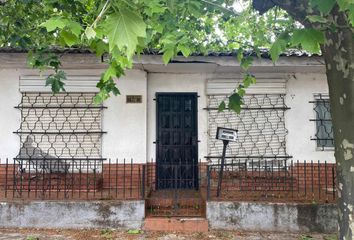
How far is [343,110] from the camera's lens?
366cm

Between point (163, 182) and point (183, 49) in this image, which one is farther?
point (163, 182)

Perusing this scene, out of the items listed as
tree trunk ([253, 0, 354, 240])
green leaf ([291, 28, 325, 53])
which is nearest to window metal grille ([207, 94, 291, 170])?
tree trunk ([253, 0, 354, 240])

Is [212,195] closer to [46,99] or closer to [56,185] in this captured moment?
[56,185]

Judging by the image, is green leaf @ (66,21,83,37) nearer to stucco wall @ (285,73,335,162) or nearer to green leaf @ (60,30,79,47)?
green leaf @ (60,30,79,47)

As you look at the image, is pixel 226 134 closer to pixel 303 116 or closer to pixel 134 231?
pixel 303 116

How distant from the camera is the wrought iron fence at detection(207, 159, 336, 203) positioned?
21.7 feet

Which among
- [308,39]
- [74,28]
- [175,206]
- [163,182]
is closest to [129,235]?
[175,206]

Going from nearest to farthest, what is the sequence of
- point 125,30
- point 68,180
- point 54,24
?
point 125,30 < point 54,24 < point 68,180

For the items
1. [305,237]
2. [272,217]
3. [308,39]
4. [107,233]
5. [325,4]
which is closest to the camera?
[325,4]

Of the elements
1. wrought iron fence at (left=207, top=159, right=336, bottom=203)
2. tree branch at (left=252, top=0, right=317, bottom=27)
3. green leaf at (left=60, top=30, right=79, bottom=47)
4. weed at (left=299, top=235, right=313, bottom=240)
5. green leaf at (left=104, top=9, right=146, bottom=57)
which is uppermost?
tree branch at (left=252, top=0, right=317, bottom=27)

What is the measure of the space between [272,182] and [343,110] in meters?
3.86

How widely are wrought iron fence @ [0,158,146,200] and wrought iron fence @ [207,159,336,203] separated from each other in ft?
5.89

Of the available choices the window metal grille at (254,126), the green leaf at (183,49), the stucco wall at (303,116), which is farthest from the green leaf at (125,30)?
the stucco wall at (303,116)

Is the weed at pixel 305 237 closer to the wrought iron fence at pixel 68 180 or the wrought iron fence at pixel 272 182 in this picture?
the wrought iron fence at pixel 272 182
